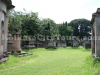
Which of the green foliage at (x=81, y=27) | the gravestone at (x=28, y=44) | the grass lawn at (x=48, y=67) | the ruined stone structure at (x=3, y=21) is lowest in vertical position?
the grass lawn at (x=48, y=67)

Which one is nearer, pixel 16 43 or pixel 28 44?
pixel 16 43

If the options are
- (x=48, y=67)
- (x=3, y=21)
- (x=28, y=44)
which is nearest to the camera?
(x=48, y=67)

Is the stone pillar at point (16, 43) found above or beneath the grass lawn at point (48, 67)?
above

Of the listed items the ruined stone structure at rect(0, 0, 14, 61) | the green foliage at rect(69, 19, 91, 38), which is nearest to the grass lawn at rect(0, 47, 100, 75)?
the ruined stone structure at rect(0, 0, 14, 61)

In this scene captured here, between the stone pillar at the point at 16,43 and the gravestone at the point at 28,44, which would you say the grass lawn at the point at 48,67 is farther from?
the gravestone at the point at 28,44

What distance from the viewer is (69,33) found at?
4675cm

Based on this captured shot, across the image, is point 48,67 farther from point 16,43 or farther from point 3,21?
point 16,43

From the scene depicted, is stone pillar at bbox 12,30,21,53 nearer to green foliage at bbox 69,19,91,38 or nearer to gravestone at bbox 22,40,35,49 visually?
gravestone at bbox 22,40,35,49

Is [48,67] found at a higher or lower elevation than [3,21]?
lower

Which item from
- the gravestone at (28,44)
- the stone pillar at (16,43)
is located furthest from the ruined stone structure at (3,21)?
the gravestone at (28,44)

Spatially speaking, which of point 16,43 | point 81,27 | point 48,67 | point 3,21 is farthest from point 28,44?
point 81,27

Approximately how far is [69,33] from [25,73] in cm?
3952

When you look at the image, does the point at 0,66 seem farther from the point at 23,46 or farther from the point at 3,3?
the point at 23,46

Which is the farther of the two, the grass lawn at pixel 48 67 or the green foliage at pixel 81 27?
the green foliage at pixel 81 27
